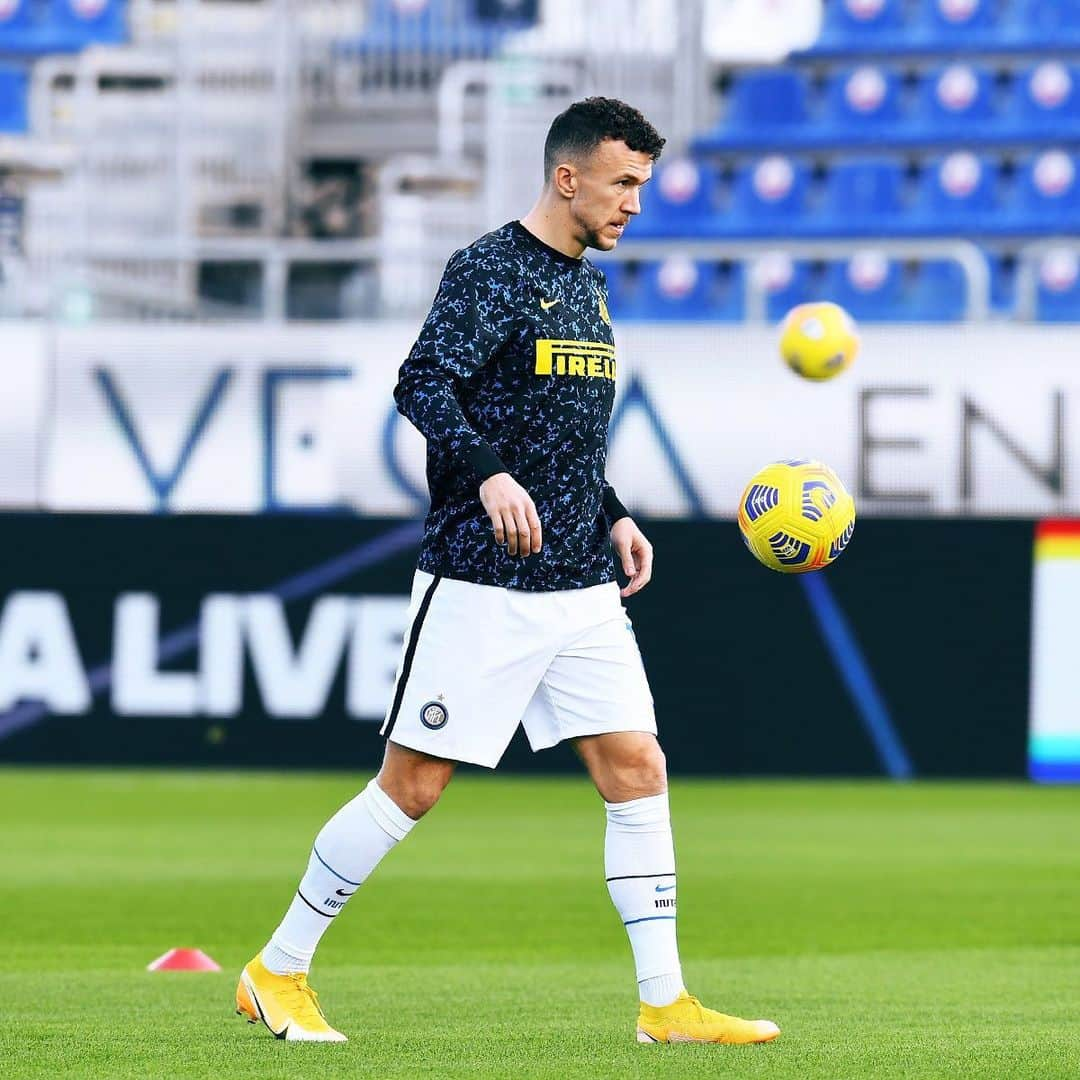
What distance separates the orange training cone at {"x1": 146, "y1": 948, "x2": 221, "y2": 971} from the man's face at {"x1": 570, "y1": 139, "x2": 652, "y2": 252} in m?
3.00

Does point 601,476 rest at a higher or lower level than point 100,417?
higher

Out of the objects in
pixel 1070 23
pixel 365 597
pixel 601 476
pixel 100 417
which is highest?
pixel 1070 23

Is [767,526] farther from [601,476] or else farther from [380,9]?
[380,9]

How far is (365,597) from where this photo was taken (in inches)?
590

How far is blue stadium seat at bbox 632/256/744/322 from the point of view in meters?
18.0

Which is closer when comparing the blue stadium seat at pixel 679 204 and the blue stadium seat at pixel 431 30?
the blue stadium seat at pixel 679 204

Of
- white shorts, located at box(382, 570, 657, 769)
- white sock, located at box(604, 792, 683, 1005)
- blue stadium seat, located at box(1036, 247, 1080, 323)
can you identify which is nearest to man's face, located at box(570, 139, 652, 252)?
white shorts, located at box(382, 570, 657, 769)

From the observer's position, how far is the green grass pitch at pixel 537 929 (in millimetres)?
5395

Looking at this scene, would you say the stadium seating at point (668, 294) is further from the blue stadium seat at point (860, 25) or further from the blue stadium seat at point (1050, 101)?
the blue stadium seat at point (860, 25)

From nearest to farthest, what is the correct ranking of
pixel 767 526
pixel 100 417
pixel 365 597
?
pixel 767 526, pixel 365 597, pixel 100 417

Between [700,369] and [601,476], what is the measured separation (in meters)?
10.2

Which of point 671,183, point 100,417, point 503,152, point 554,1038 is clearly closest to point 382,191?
point 503,152

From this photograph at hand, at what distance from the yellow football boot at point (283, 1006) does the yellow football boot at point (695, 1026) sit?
744 millimetres

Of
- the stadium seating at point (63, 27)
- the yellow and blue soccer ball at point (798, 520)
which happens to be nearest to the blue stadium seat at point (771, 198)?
the stadium seating at point (63, 27)
